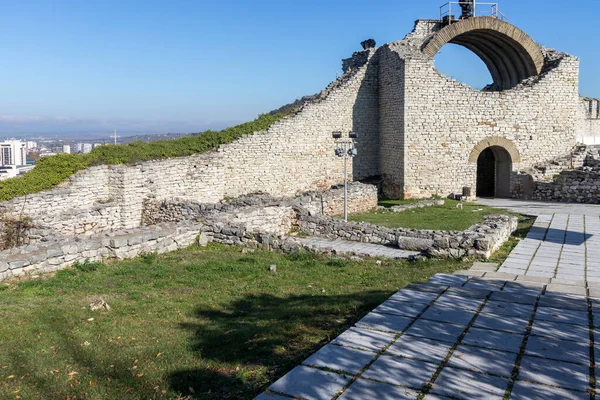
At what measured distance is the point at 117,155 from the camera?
56.4 ft

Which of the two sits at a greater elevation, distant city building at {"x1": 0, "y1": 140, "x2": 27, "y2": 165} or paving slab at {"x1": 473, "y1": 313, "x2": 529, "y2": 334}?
distant city building at {"x1": 0, "y1": 140, "x2": 27, "y2": 165}

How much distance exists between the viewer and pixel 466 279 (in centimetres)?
847

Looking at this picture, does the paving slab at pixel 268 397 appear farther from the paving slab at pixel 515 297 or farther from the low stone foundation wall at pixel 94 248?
the low stone foundation wall at pixel 94 248

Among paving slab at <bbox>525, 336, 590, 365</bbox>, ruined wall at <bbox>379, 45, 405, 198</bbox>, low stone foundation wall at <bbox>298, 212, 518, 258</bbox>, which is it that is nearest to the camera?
paving slab at <bbox>525, 336, 590, 365</bbox>

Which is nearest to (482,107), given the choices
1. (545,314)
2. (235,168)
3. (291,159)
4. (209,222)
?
(291,159)

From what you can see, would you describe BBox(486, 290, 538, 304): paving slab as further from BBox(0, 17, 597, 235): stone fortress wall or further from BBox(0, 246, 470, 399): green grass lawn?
BBox(0, 17, 597, 235): stone fortress wall

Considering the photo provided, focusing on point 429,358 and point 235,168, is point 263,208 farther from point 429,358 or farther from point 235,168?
point 429,358

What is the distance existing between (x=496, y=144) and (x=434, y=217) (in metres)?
7.10

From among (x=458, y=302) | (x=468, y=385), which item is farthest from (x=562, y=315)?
(x=468, y=385)

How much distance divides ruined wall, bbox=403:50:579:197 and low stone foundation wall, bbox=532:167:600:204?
4.72 ft

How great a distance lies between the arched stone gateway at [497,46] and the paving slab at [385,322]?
18.4 m

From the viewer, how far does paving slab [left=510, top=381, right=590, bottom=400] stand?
13.8 feet

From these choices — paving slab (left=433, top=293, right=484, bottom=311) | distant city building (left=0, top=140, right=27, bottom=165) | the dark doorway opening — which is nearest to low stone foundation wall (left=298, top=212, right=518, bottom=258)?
paving slab (left=433, top=293, right=484, bottom=311)

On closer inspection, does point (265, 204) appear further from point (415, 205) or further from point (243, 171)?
point (415, 205)
